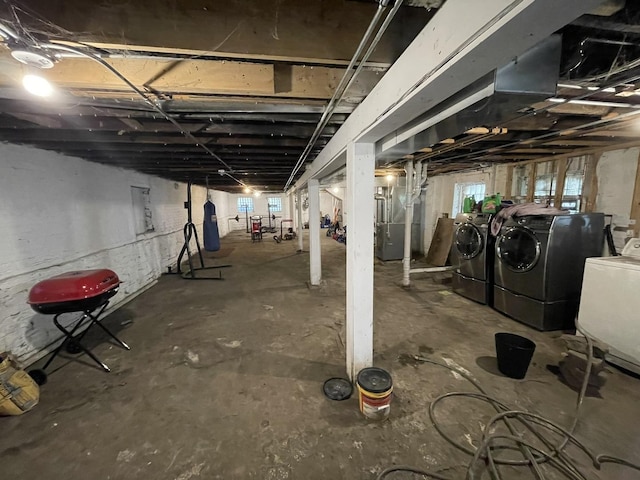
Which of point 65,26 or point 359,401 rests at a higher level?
point 65,26

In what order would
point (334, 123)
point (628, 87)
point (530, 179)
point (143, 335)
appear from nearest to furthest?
point (628, 87) → point (334, 123) → point (143, 335) → point (530, 179)

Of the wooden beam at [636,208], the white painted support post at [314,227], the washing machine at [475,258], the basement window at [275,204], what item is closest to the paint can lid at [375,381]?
the washing machine at [475,258]

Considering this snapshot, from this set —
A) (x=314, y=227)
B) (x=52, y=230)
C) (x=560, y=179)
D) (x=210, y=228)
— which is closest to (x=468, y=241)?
(x=560, y=179)

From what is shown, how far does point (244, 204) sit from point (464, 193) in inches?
444

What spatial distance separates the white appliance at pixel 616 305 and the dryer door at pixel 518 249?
1.51 ft

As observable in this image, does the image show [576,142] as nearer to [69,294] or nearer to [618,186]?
[618,186]

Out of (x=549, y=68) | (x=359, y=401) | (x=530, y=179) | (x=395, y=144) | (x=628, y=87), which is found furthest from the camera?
(x=530, y=179)

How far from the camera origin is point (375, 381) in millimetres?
1722

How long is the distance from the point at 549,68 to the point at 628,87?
52.8 inches

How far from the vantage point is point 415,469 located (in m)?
1.38

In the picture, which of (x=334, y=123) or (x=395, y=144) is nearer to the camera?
(x=395, y=144)

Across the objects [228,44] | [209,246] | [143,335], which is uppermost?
[228,44]

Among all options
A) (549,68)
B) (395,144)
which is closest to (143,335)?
(395,144)

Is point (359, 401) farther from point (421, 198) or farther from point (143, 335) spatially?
point (421, 198)
